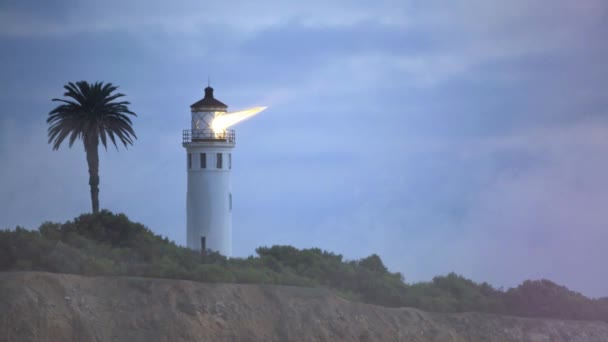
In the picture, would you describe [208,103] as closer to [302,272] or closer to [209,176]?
[209,176]

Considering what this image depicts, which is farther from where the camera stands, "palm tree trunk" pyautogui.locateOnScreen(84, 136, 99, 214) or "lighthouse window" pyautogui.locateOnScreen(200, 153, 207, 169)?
"lighthouse window" pyautogui.locateOnScreen(200, 153, 207, 169)

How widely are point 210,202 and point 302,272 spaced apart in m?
9.51

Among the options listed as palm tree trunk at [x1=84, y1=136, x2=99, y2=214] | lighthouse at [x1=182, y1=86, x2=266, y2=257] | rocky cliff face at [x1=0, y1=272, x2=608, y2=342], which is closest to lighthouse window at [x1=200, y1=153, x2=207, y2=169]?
lighthouse at [x1=182, y1=86, x2=266, y2=257]

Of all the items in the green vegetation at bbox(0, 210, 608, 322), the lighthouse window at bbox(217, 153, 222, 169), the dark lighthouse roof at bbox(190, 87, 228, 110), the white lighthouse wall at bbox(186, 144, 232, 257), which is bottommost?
the green vegetation at bbox(0, 210, 608, 322)

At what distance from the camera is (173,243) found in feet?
195

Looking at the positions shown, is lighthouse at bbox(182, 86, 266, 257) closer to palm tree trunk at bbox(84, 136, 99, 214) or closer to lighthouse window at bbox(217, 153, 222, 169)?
lighthouse window at bbox(217, 153, 222, 169)

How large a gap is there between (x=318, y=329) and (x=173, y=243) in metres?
12.9

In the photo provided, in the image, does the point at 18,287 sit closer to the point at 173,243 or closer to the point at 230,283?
the point at 230,283

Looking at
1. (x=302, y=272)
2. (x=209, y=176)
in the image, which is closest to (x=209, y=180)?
Result: (x=209, y=176)

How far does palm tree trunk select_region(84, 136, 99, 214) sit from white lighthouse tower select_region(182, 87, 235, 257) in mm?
5528

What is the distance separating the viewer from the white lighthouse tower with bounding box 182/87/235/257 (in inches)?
2594

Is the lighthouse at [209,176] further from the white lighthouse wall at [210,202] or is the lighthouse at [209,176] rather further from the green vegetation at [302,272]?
the green vegetation at [302,272]

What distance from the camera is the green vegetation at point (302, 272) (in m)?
51.5

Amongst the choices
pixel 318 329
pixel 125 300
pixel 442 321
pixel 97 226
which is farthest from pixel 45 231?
pixel 442 321
